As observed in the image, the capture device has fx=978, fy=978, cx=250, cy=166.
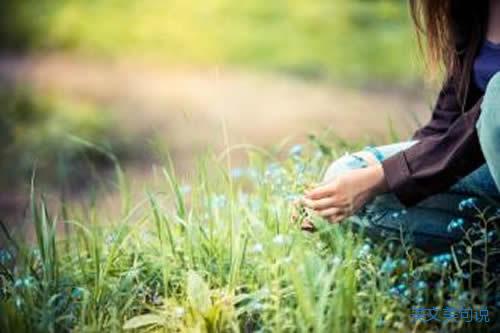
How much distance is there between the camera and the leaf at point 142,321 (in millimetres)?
2053

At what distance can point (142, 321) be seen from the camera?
81.0 inches

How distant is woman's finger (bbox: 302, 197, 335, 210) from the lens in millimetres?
2077

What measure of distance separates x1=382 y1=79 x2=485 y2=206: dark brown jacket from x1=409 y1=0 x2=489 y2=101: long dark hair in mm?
119

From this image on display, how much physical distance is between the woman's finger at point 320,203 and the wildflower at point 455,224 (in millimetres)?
264

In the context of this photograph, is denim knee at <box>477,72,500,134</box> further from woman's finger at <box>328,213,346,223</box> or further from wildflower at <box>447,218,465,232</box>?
woman's finger at <box>328,213,346,223</box>

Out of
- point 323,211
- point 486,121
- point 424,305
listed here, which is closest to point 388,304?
point 424,305

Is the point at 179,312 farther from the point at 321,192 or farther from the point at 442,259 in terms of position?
the point at 442,259

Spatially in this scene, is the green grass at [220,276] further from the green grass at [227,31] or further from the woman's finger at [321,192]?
the green grass at [227,31]

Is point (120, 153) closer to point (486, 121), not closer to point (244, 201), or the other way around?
point (244, 201)

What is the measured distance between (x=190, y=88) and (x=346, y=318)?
5.54 m

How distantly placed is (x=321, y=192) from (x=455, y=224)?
0.96 ft

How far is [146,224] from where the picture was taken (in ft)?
8.09

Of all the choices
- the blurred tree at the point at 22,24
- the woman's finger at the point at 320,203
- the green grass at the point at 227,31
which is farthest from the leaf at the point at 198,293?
the blurred tree at the point at 22,24

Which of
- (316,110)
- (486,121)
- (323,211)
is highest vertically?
(486,121)
